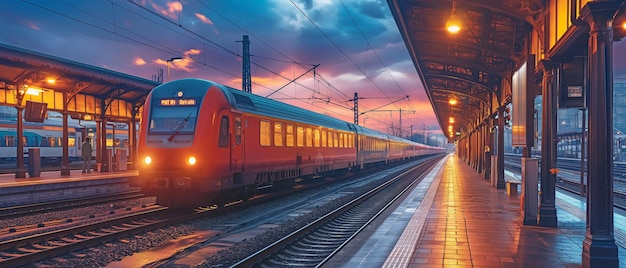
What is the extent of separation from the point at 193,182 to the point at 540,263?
293 inches

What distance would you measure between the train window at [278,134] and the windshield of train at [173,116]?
4348mm

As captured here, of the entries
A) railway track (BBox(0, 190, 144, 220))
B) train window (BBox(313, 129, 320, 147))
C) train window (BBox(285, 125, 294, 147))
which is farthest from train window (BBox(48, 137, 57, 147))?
train window (BBox(285, 125, 294, 147))

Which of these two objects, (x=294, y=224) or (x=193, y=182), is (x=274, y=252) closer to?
(x=294, y=224)

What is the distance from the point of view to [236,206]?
1331 centimetres

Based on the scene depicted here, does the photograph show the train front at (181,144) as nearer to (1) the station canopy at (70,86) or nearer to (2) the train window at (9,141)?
(1) the station canopy at (70,86)

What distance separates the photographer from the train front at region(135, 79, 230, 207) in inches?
448

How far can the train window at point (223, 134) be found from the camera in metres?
12.1

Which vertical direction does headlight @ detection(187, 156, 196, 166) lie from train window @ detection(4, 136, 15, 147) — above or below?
below

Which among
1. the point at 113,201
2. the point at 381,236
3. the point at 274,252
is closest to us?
the point at 274,252

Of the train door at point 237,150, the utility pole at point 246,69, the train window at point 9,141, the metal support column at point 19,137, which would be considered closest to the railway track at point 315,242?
the train door at point 237,150

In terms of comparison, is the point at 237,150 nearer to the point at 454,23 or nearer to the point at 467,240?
the point at 454,23

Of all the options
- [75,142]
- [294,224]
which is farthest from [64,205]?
[75,142]

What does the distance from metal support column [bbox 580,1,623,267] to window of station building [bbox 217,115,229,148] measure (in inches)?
322

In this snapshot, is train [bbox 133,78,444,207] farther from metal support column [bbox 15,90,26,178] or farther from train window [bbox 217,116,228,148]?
metal support column [bbox 15,90,26,178]
